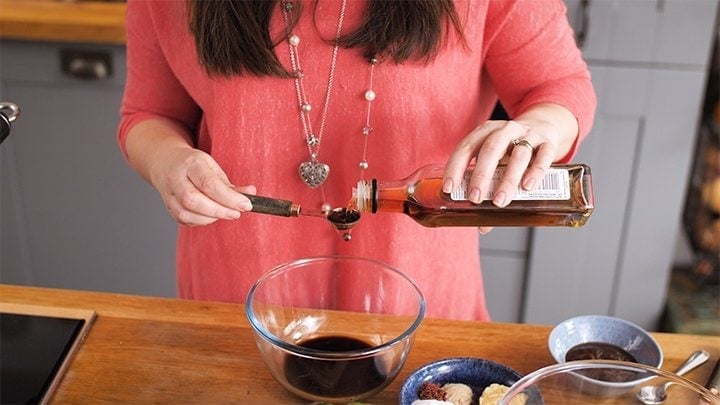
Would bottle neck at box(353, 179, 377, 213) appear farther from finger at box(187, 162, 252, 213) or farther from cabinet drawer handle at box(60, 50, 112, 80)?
cabinet drawer handle at box(60, 50, 112, 80)

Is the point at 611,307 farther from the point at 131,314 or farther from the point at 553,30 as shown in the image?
the point at 131,314

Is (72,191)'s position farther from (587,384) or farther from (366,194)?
(587,384)

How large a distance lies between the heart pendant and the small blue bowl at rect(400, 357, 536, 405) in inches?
11.4

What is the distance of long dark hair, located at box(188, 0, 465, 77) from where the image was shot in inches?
35.5

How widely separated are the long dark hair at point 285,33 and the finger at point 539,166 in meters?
0.23

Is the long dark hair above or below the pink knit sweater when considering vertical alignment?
above

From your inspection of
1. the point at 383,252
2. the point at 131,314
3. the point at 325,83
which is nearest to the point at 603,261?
the point at 383,252

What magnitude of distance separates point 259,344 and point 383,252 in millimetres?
286

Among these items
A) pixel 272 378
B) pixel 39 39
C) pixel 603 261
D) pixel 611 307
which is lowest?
pixel 611 307

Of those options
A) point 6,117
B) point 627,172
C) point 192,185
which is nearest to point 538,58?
point 192,185

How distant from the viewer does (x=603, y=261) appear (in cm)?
188

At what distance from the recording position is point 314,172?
963 millimetres

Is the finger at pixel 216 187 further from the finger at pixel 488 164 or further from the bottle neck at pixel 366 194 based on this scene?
the finger at pixel 488 164

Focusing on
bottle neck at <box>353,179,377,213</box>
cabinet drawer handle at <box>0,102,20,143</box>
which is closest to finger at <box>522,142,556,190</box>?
bottle neck at <box>353,179,377,213</box>
